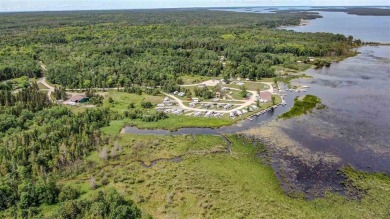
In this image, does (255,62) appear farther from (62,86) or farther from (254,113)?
(62,86)

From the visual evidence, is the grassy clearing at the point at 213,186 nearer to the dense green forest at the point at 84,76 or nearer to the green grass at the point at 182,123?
the dense green forest at the point at 84,76

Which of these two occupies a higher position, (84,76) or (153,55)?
(153,55)

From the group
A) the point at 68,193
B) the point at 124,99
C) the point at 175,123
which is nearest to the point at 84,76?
the point at 124,99

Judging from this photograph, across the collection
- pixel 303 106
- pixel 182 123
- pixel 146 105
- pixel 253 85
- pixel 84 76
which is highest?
pixel 84 76

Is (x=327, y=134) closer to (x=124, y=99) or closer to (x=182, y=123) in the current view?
(x=182, y=123)

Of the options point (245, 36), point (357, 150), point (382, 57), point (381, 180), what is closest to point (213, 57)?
point (245, 36)

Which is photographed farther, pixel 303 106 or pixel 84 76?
pixel 84 76

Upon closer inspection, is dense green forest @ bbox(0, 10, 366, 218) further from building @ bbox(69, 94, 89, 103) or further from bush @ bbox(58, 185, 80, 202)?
building @ bbox(69, 94, 89, 103)

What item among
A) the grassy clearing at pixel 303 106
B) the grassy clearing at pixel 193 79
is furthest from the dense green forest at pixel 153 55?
the grassy clearing at pixel 303 106

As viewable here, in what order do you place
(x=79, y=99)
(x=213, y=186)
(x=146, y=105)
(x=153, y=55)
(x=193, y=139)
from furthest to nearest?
(x=153, y=55)
(x=79, y=99)
(x=146, y=105)
(x=193, y=139)
(x=213, y=186)
